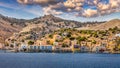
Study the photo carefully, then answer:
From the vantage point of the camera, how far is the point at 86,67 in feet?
295

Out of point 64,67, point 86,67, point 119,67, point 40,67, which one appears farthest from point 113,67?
point 40,67

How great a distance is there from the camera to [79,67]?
89562mm

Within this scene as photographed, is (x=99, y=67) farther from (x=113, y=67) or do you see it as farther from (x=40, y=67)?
(x=40, y=67)

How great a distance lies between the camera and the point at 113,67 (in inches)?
3521

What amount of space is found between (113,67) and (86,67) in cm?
756

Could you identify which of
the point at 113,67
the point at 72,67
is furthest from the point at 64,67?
the point at 113,67

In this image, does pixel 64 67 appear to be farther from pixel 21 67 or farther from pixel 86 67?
pixel 21 67

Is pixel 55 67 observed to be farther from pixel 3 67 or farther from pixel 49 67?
pixel 3 67

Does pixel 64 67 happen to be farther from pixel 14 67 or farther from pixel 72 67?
pixel 14 67

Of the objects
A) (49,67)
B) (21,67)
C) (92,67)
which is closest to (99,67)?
(92,67)

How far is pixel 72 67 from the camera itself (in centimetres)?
9025

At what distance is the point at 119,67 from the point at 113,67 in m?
1.74

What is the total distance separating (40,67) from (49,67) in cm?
253

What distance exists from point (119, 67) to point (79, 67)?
36.4 feet
